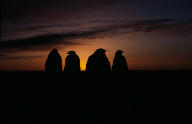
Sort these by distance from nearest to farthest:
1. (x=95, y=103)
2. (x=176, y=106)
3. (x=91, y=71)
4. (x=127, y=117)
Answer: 1. (x=127, y=117)
2. (x=176, y=106)
3. (x=95, y=103)
4. (x=91, y=71)

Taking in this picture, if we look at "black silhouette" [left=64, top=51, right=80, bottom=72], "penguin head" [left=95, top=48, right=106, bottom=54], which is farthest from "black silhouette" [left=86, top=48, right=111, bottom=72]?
"black silhouette" [left=64, top=51, right=80, bottom=72]

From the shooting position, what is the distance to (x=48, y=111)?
9.20m

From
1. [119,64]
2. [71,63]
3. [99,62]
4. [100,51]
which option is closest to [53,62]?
[71,63]

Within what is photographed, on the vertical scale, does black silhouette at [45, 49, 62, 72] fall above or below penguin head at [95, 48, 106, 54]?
below

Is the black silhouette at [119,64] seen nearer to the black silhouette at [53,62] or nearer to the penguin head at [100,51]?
the penguin head at [100,51]

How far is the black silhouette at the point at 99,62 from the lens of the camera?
25.6 meters

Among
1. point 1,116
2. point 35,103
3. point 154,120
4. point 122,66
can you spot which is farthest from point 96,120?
point 122,66

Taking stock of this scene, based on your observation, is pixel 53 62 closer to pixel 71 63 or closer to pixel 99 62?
pixel 71 63

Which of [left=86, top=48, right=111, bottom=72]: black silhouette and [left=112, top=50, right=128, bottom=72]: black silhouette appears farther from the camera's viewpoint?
[left=112, top=50, right=128, bottom=72]: black silhouette

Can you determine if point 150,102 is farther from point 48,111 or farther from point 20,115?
point 20,115

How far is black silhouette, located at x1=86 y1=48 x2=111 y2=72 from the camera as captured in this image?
25.6 meters

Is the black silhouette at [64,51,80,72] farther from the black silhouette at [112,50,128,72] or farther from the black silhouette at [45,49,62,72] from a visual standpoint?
the black silhouette at [112,50,128,72]

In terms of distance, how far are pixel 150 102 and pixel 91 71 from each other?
51.0 ft

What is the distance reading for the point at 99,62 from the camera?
84.6ft
